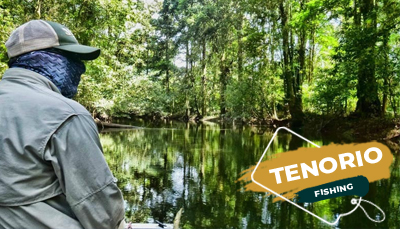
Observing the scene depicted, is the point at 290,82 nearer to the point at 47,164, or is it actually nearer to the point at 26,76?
the point at 26,76

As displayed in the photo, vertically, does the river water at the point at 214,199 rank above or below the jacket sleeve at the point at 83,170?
below

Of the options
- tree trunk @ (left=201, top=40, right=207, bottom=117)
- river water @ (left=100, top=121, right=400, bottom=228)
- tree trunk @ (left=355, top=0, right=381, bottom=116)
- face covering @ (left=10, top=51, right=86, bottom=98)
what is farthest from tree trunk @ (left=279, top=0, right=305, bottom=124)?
face covering @ (left=10, top=51, right=86, bottom=98)

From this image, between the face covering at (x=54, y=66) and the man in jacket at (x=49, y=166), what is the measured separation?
0.42 feet

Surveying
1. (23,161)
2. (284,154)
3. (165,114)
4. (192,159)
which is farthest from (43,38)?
(165,114)

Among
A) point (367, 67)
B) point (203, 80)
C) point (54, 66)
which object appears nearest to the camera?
point (54, 66)

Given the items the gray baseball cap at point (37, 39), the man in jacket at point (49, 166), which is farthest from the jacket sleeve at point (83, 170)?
the gray baseball cap at point (37, 39)

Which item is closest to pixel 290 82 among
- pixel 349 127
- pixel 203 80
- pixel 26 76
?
pixel 349 127

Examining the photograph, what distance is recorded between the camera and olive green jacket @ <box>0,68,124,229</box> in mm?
1077

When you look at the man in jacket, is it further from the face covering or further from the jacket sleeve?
the face covering

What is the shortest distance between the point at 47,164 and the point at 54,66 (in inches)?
17.0

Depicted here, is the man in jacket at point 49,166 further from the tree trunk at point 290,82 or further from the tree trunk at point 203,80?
the tree trunk at point 203,80

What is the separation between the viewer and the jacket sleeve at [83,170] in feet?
3.53

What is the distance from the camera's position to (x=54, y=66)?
4.35ft

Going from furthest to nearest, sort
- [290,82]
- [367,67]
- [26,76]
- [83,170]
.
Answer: [290,82]
[367,67]
[26,76]
[83,170]
